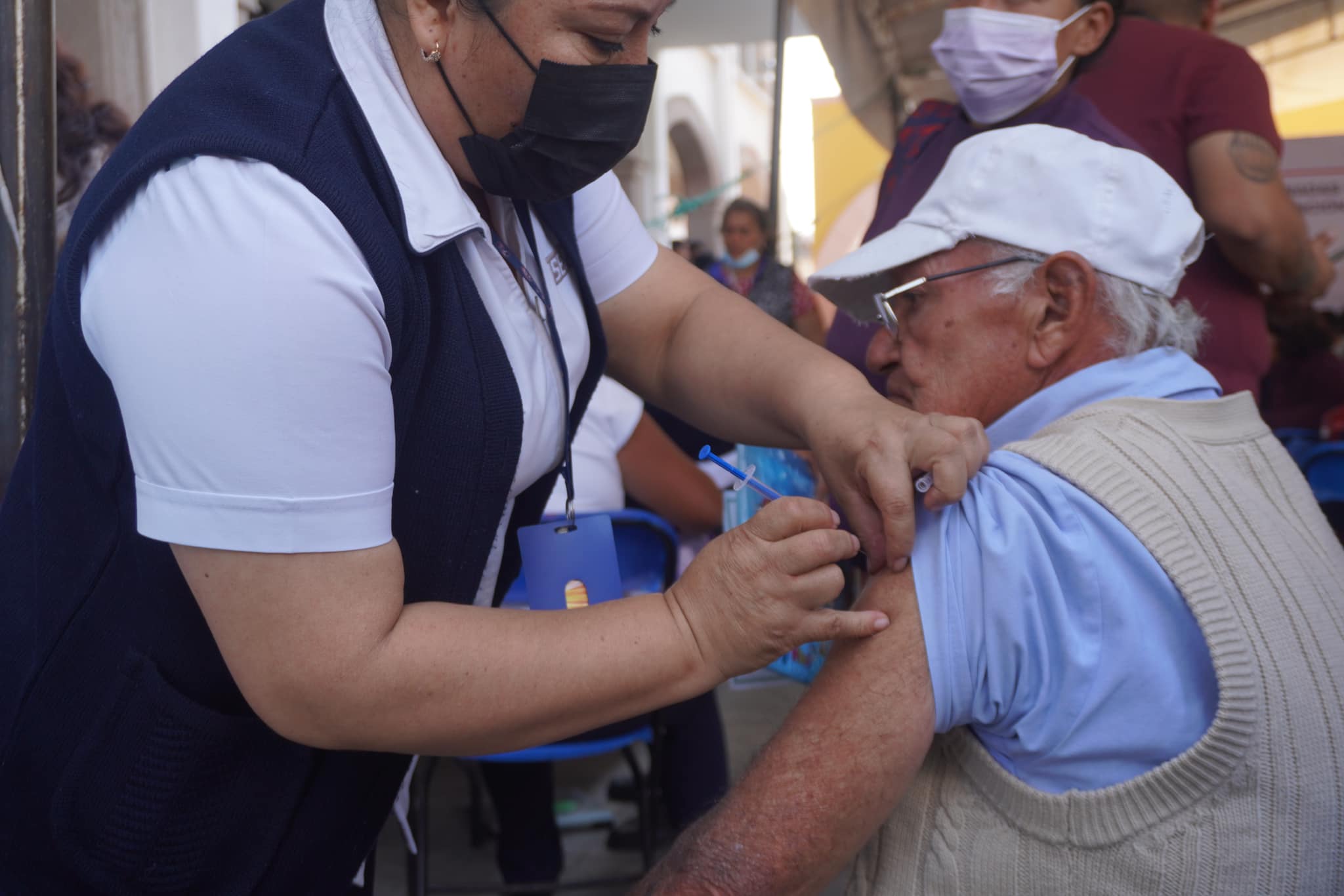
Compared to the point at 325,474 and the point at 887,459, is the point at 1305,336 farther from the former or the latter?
the point at 325,474

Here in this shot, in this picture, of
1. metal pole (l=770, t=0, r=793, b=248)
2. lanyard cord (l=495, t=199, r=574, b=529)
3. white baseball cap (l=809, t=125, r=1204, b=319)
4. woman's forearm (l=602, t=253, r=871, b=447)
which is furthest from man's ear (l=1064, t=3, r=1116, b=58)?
metal pole (l=770, t=0, r=793, b=248)

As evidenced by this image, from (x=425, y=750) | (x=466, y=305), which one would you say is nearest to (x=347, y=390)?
(x=466, y=305)

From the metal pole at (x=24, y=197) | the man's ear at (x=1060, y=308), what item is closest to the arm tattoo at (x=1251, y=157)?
the man's ear at (x=1060, y=308)

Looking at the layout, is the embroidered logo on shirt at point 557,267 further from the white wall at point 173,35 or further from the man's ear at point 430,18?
the white wall at point 173,35

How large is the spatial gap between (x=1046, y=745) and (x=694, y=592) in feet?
1.49

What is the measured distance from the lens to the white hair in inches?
60.6

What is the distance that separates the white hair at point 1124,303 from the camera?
1.54m

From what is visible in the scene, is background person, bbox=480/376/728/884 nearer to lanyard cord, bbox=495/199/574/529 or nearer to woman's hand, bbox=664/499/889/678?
lanyard cord, bbox=495/199/574/529

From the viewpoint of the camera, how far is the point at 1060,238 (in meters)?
1.53

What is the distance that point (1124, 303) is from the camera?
154 cm

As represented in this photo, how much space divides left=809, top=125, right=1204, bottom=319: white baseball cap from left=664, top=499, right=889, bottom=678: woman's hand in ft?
2.00

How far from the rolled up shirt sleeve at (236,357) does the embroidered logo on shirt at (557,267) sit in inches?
17.5

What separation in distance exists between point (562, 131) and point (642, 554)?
5.61ft

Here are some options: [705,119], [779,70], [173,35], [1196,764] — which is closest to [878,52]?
[779,70]
